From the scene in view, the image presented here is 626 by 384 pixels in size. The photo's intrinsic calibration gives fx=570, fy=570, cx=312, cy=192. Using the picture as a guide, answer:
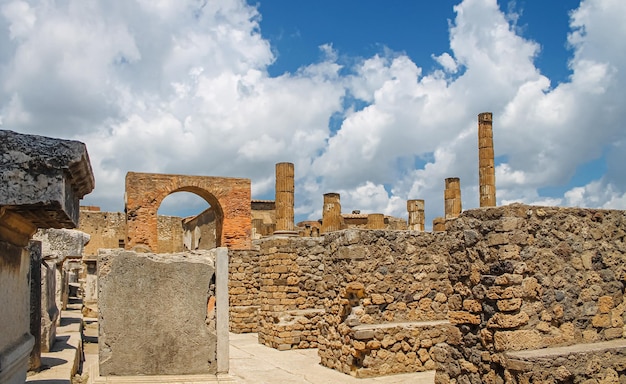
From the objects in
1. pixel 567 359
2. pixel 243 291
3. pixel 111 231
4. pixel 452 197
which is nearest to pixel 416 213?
pixel 452 197

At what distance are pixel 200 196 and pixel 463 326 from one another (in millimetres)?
12608

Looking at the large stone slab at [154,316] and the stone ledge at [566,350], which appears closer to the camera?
the stone ledge at [566,350]

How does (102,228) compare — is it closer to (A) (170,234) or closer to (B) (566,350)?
(A) (170,234)

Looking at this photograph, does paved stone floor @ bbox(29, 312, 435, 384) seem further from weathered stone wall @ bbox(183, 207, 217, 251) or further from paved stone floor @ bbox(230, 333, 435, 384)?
weathered stone wall @ bbox(183, 207, 217, 251)

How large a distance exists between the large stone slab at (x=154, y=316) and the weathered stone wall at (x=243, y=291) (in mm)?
7526

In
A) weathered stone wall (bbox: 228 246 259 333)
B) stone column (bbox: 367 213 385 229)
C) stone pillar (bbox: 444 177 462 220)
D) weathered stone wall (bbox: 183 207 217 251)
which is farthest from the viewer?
weathered stone wall (bbox: 183 207 217 251)

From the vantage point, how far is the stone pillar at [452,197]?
20.0 metres

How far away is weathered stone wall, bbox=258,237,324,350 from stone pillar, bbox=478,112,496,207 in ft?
25.5

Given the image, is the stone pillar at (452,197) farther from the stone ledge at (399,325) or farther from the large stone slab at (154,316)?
the large stone slab at (154,316)

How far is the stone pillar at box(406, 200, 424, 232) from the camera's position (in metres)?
21.8

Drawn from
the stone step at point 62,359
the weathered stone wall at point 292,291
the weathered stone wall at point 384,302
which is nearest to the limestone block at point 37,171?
the stone step at point 62,359

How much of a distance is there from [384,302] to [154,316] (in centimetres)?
353

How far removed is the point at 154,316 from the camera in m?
6.22

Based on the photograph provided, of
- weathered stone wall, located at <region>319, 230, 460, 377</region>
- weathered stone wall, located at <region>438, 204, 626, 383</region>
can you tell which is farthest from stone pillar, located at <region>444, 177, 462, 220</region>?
weathered stone wall, located at <region>438, 204, 626, 383</region>
